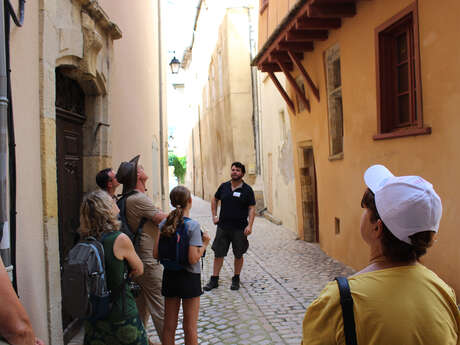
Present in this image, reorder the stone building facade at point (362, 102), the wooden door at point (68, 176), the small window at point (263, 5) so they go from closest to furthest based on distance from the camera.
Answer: the wooden door at point (68, 176) < the stone building facade at point (362, 102) < the small window at point (263, 5)

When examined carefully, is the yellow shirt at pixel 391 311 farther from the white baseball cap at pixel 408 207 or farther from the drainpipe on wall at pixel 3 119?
the drainpipe on wall at pixel 3 119

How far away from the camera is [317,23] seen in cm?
761

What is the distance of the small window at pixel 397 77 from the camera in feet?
18.1

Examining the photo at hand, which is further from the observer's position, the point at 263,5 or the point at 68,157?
the point at 263,5

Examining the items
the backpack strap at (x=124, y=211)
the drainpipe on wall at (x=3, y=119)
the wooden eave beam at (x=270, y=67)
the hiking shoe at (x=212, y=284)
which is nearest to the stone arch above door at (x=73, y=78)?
the backpack strap at (x=124, y=211)

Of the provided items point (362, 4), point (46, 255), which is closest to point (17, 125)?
point (46, 255)

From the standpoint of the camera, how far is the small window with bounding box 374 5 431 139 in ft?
18.1

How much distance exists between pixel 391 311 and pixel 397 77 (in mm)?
5217

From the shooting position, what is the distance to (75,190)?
496cm

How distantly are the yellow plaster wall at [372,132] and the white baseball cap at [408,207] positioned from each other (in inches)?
136

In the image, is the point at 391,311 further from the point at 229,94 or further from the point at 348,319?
the point at 229,94

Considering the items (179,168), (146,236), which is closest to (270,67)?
(146,236)

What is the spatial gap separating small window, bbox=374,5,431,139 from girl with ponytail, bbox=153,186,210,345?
10.2 feet

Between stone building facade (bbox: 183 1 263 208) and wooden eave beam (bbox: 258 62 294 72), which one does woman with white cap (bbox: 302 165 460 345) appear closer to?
wooden eave beam (bbox: 258 62 294 72)
